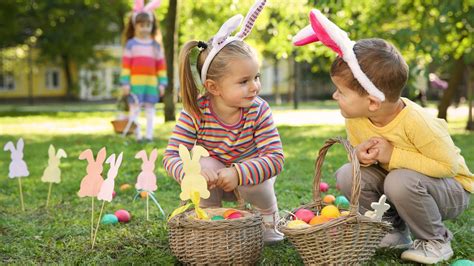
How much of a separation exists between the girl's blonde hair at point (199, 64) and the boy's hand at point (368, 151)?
2.11ft

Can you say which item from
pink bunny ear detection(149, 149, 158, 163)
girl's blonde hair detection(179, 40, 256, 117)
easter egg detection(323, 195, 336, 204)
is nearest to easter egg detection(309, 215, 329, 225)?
girl's blonde hair detection(179, 40, 256, 117)

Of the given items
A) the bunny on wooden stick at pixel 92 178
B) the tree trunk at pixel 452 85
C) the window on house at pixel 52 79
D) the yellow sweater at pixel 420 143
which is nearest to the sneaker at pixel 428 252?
the yellow sweater at pixel 420 143

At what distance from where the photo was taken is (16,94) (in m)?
30.9

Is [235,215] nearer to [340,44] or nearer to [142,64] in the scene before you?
[340,44]

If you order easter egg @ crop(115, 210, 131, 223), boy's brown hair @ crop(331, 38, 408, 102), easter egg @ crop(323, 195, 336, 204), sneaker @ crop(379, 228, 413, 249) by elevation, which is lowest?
easter egg @ crop(115, 210, 131, 223)

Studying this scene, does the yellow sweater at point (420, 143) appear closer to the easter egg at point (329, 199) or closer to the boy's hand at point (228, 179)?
the boy's hand at point (228, 179)

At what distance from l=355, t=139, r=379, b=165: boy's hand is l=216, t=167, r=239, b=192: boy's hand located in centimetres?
54

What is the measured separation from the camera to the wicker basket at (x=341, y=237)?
2.23 meters

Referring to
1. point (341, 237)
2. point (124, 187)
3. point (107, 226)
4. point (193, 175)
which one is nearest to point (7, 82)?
point (124, 187)

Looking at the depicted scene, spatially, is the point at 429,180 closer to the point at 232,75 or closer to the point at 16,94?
the point at 232,75

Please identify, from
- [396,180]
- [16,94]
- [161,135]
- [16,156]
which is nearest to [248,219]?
[396,180]

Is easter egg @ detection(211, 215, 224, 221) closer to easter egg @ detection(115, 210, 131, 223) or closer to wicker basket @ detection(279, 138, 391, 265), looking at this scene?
wicker basket @ detection(279, 138, 391, 265)

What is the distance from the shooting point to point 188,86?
2.84m

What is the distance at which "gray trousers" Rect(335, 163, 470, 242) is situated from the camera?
2492 millimetres
